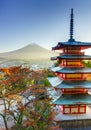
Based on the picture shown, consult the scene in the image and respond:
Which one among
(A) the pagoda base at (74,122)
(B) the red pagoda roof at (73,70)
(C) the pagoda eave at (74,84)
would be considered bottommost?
(A) the pagoda base at (74,122)

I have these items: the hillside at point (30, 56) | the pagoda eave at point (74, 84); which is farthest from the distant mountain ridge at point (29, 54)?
the pagoda eave at point (74, 84)

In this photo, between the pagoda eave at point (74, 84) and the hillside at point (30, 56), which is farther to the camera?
the hillside at point (30, 56)

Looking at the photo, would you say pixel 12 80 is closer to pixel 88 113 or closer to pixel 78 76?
pixel 78 76

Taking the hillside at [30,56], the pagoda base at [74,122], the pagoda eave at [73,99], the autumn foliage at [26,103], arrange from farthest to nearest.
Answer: the hillside at [30,56]
the pagoda eave at [73,99]
the pagoda base at [74,122]
the autumn foliage at [26,103]

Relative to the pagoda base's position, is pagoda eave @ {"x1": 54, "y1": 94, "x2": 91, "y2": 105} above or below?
above

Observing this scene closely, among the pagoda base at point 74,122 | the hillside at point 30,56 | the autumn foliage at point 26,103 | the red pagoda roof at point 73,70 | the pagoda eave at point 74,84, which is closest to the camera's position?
the autumn foliage at point 26,103

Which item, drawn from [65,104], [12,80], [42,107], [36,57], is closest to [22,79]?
[12,80]

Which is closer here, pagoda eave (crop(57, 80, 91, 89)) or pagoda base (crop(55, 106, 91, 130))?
pagoda base (crop(55, 106, 91, 130))

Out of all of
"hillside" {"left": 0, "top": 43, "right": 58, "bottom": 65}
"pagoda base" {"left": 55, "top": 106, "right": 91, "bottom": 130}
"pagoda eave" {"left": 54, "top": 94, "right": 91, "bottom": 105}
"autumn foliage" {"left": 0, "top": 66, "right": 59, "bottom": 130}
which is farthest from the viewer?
"hillside" {"left": 0, "top": 43, "right": 58, "bottom": 65}

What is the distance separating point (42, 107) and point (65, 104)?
2467 mm

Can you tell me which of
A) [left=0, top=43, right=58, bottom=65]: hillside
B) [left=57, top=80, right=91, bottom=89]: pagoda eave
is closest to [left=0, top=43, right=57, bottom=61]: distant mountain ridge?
[left=0, top=43, right=58, bottom=65]: hillside

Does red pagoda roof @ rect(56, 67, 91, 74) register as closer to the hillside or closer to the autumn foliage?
→ the autumn foliage

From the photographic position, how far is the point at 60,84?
14.1 meters

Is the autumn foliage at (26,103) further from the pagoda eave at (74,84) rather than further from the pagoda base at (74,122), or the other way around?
the pagoda eave at (74,84)
